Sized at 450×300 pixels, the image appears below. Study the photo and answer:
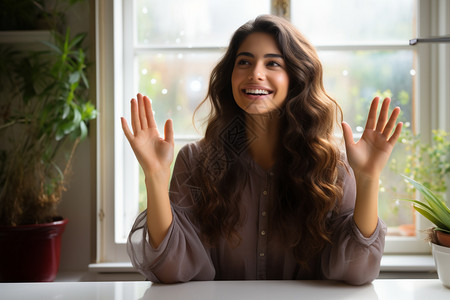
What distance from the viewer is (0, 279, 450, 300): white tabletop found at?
845 millimetres

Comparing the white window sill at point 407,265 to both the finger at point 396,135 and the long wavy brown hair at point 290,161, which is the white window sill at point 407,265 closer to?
the long wavy brown hair at point 290,161

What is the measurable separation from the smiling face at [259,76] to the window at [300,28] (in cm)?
70

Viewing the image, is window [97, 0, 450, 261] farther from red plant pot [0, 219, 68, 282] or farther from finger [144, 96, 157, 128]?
finger [144, 96, 157, 128]

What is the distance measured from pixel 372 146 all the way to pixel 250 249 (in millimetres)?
490

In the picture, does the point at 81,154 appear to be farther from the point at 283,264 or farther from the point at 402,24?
the point at 402,24

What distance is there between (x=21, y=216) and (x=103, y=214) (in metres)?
0.33

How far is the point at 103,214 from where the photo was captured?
5.96 ft

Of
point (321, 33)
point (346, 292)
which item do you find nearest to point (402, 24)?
point (321, 33)

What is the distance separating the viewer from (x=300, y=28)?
76.2 inches

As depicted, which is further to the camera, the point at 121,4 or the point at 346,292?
the point at 121,4

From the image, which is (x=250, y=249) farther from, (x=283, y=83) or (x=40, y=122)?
(x=40, y=122)

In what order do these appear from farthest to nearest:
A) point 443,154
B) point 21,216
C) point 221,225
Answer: point 443,154, point 21,216, point 221,225

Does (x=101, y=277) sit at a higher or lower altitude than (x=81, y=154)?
lower

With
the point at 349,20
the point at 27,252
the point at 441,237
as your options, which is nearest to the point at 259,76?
the point at 441,237
